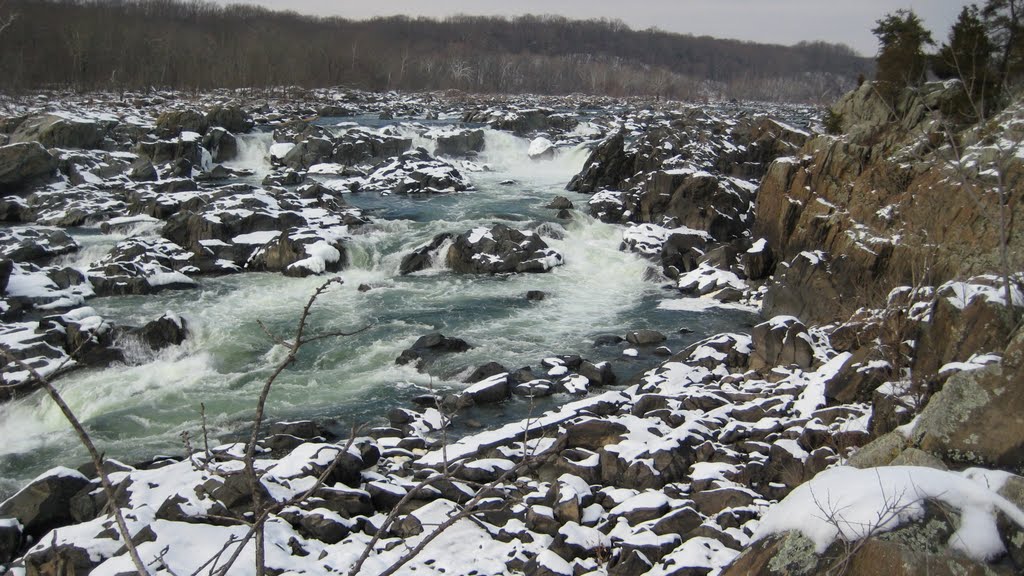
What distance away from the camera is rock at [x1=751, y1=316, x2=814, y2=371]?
1159 centimetres

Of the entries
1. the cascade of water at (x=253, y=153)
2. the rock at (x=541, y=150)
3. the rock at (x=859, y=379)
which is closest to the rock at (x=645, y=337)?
the rock at (x=859, y=379)

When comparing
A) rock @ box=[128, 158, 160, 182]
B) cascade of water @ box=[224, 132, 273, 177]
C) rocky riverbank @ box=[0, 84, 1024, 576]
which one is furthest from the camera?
cascade of water @ box=[224, 132, 273, 177]

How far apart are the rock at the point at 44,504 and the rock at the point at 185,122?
2995 cm

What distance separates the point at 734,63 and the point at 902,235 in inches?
5784

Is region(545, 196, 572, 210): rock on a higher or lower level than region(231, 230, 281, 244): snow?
higher

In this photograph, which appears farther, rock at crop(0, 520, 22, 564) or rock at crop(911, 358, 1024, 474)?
rock at crop(0, 520, 22, 564)

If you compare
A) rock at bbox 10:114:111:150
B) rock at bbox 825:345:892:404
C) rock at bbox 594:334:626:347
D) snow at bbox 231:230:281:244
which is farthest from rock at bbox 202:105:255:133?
rock at bbox 825:345:892:404

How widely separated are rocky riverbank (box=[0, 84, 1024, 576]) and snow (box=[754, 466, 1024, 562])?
13 mm

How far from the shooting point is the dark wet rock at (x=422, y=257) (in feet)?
63.1

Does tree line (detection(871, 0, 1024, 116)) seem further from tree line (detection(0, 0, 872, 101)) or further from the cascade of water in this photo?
the cascade of water

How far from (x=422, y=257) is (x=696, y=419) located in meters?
11.3

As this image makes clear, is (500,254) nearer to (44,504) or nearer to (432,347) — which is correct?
(432,347)

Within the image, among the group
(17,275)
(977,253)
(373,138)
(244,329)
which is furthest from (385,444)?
(373,138)

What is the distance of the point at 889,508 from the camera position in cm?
327
